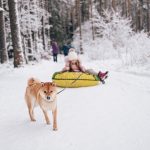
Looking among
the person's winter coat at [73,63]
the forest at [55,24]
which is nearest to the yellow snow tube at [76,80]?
the person's winter coat at [73,63]

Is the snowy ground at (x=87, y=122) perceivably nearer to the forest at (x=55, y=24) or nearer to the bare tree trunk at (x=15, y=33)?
the bare tree trunk at (x=15, y=33)

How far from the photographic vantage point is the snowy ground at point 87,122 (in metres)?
5.47

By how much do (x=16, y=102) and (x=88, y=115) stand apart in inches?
103

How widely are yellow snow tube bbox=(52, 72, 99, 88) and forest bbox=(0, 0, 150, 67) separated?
16.1 feet

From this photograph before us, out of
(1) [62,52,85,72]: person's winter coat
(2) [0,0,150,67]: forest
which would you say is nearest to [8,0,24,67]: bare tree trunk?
(2) [0,0,150,67]: forest

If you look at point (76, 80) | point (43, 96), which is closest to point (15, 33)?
point (76, 80)

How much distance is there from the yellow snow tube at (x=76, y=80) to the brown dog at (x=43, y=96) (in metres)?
4.42

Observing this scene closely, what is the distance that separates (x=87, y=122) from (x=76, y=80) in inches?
183

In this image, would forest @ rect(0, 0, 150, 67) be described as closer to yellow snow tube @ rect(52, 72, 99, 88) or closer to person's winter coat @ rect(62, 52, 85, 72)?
person's winter coat @ rect(62, 52, 85, 72)

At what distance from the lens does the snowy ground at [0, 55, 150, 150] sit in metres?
5.47

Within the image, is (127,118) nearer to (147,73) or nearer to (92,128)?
(92,128)

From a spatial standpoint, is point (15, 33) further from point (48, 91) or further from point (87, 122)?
point (48, 91)

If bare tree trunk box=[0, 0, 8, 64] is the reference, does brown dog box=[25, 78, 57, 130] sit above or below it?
below

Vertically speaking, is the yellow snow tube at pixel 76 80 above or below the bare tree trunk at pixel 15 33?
below
